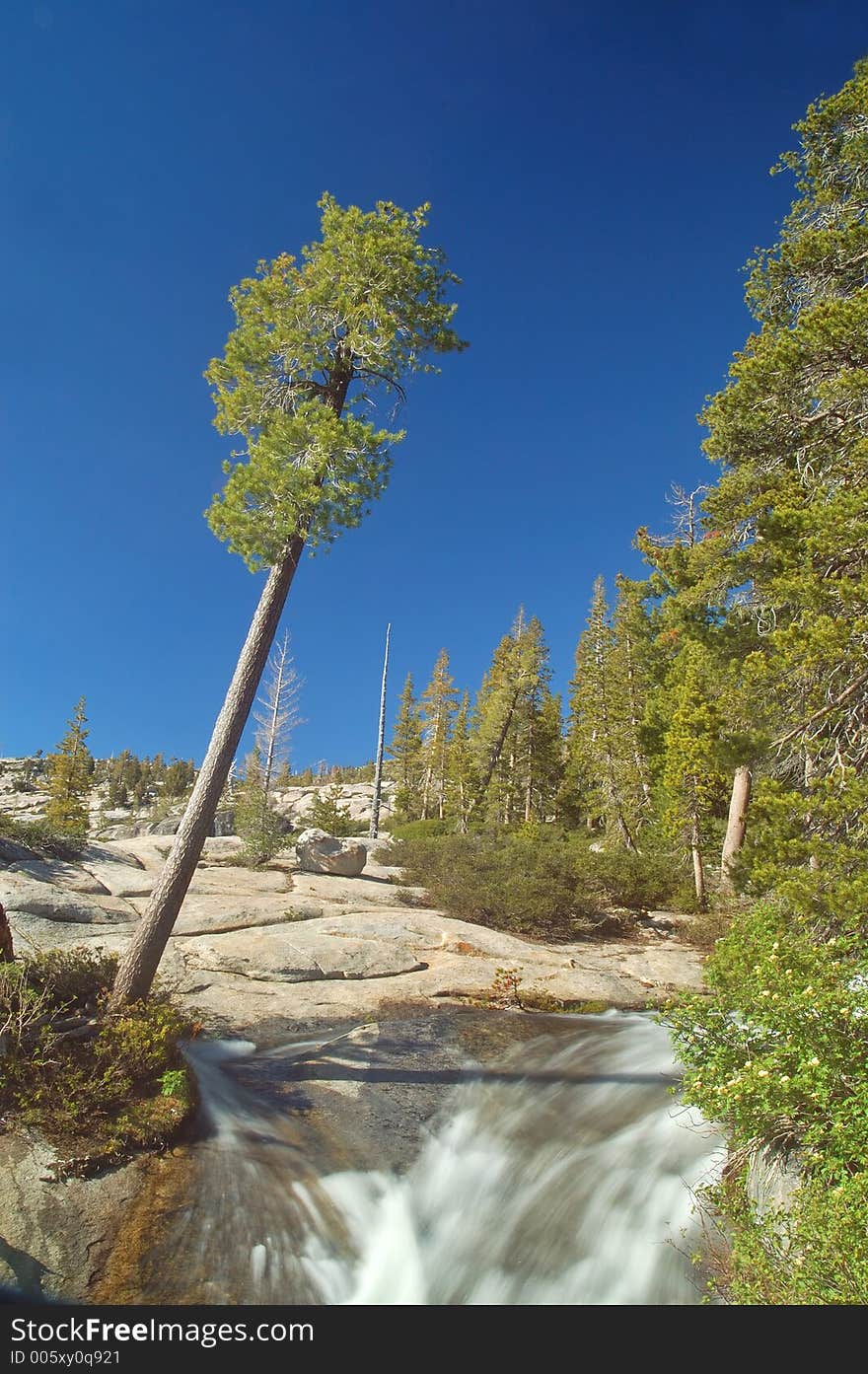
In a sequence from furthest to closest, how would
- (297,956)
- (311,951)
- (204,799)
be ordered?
1. (311,951)
2. (297,956)
3. (204,799)

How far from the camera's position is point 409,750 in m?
62.7

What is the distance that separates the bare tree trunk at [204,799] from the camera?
8508 millimetres

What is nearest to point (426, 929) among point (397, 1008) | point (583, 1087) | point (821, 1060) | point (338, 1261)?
point (397, 1008)

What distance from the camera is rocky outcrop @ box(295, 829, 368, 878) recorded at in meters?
24.9

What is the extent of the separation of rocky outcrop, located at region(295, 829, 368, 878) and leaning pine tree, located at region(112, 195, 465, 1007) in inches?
638

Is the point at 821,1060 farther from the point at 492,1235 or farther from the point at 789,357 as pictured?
the point at 789,357

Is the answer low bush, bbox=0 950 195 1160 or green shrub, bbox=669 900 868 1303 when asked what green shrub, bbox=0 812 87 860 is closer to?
low bush, bbox=0 950 195 1160

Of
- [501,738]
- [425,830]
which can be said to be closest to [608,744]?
[501,738]

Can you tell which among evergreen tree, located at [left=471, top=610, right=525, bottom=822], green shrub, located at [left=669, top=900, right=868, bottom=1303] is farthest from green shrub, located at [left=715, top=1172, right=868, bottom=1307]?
evergreen tree, located at [left=471, top=610, right=525, bottom=822]

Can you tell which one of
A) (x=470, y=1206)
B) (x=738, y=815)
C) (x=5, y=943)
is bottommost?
(x=470, y=1206)

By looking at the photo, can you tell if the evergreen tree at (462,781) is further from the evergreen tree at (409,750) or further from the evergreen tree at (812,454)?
the evergreen tree at (812,454)

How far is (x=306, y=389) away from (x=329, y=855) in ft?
61.1

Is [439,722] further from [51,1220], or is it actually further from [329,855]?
[51,1220]
